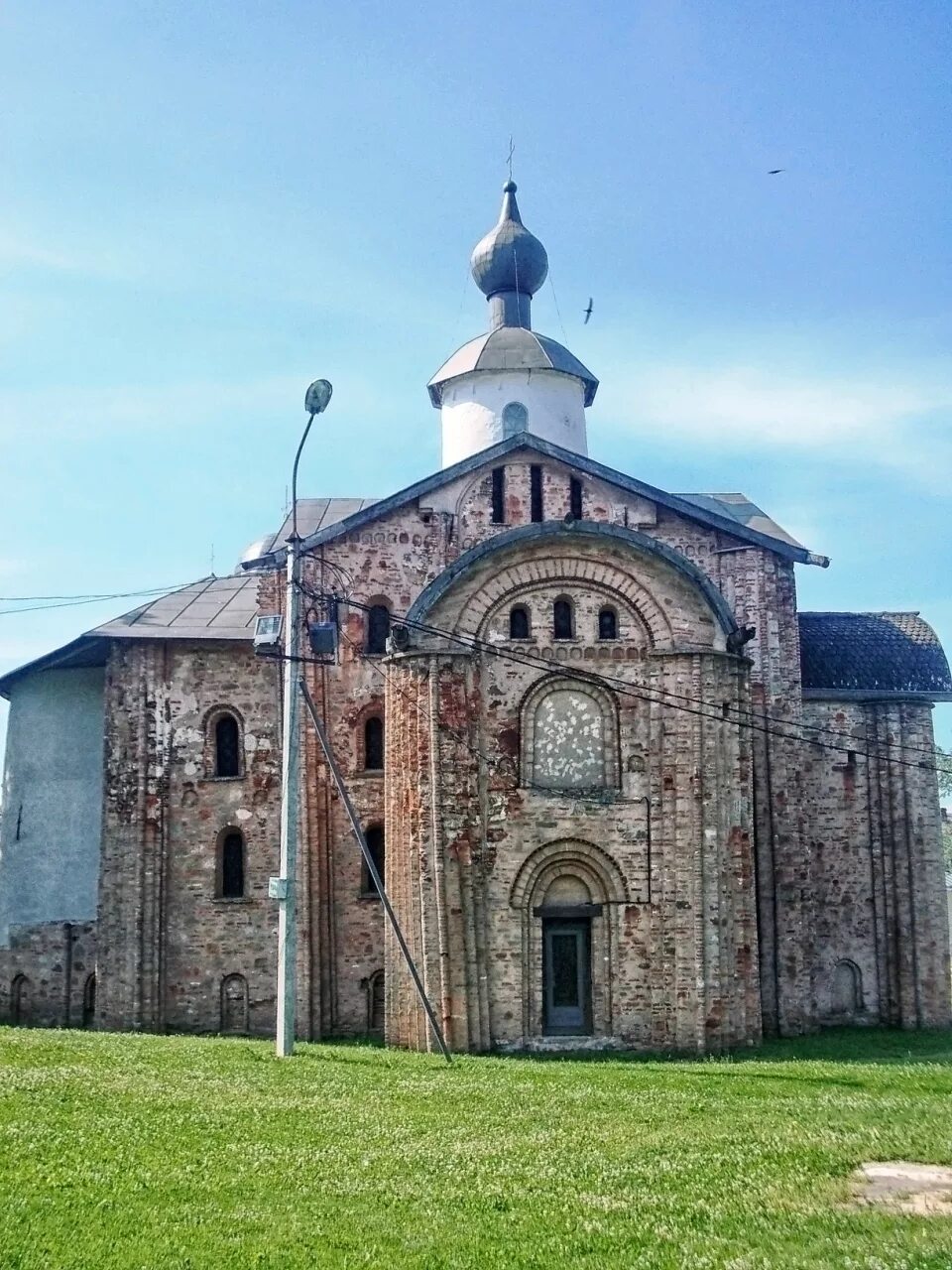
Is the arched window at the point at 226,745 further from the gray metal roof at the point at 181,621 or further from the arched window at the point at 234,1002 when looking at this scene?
the arched window at the point at 234,1002

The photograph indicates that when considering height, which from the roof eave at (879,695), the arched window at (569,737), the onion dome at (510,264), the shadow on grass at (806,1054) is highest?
the onion dome at (510,264)

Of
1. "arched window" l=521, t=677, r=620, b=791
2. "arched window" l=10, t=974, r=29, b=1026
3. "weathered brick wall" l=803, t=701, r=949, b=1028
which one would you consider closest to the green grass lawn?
"arched window" l=521, t=677, r=620, b=791

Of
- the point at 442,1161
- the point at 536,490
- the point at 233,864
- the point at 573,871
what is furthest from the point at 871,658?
the point at 442,1161

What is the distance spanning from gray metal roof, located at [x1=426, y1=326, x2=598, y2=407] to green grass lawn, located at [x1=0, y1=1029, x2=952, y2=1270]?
1396cm

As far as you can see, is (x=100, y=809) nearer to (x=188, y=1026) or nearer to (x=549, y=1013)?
(x=188, y=1026)

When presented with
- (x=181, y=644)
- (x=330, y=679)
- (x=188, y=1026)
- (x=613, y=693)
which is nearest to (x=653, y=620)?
(x=613, y=693)

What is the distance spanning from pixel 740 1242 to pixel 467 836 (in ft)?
31.8

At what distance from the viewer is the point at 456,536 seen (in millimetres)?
20000

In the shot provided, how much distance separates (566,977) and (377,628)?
228 inches

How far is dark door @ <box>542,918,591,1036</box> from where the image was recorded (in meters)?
17.9

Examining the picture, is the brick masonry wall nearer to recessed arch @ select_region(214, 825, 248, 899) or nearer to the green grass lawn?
recessed arch @ select_region(214, 825, 248, 899)

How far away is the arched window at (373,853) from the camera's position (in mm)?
19750

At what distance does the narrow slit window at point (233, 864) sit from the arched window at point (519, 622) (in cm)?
549

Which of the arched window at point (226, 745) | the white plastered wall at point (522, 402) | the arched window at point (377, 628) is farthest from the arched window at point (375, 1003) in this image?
the white plastered wall at point (522, 402)
